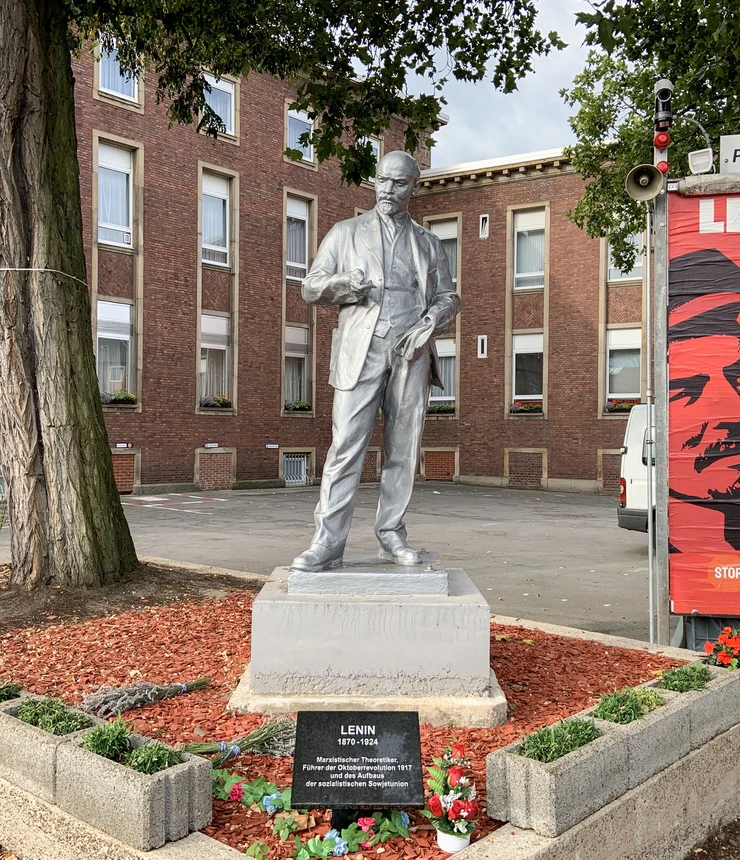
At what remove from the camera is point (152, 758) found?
3.27 m

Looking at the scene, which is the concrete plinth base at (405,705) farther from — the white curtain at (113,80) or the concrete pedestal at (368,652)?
the white curtain at (113,80)

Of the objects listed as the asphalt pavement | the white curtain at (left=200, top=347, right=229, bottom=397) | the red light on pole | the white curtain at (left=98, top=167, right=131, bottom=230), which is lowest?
the asphalt pavement

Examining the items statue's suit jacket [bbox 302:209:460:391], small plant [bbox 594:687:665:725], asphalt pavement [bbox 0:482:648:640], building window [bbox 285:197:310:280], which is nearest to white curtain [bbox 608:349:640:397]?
asphalt pavement [bbox 0:482:648:640]

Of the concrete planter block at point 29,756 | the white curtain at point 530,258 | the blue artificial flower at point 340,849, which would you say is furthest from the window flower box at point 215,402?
the blue artificial flower at point 340,849

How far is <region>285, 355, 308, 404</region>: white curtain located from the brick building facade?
46 mm

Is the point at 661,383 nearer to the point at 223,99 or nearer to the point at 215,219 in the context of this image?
the point at 215,219

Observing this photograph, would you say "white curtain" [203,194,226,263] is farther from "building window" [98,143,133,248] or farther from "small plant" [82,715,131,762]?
"small plant" [82,715,131,762]

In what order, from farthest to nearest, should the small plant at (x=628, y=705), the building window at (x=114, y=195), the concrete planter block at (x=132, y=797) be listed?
the building window at (x=114, y=195) < the small plant at (x=628, y=705) < the concrete planter block at (x=132, y=797)

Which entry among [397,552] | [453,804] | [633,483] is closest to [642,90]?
[633,483]

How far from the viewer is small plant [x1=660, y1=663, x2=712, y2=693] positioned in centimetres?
445

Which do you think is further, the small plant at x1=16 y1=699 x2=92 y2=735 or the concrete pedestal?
the concrete pedestal

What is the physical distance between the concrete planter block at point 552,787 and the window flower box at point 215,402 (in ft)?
71.6

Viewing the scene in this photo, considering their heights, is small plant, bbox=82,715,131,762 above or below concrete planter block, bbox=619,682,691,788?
above

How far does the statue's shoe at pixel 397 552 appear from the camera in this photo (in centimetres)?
518
